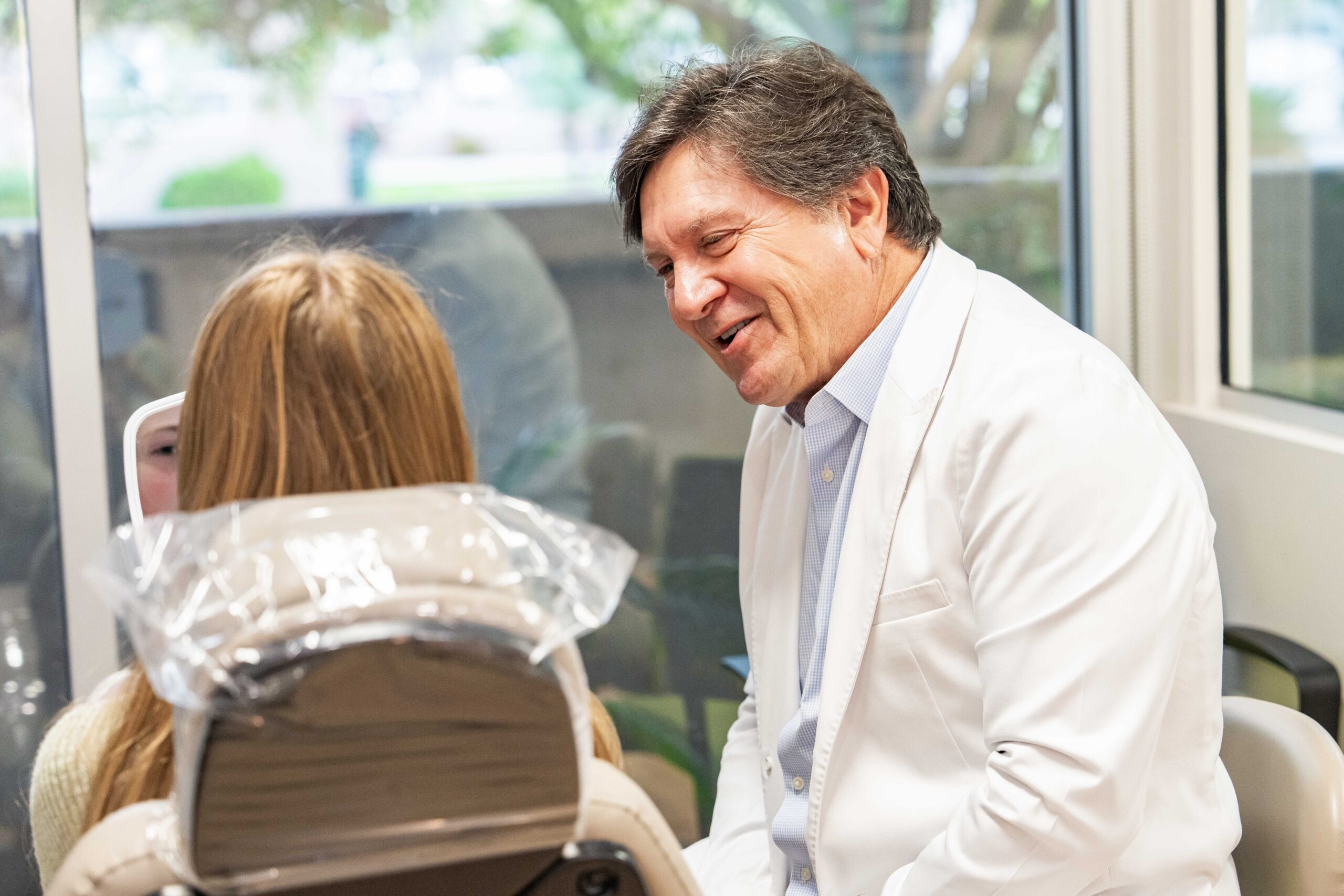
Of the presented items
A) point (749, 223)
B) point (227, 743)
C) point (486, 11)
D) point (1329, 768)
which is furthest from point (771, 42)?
point (227, 743)

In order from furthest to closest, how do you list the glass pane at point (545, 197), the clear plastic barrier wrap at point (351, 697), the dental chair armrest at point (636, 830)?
1. the glass pane at point (545, 197)
2. the dental chair armrest at point (636, 830)
3. the clear plastic barrier wrap at point (351, 697)

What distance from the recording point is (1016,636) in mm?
1218

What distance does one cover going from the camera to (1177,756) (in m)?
1.31

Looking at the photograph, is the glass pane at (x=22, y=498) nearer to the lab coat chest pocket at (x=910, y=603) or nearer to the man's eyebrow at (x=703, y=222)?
the man's eyebrow at (x=703, y=222)

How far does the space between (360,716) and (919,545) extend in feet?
2.59

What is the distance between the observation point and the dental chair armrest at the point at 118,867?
0.76m

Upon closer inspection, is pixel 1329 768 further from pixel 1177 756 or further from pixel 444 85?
pixel 444 85

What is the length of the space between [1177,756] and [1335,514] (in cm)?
57

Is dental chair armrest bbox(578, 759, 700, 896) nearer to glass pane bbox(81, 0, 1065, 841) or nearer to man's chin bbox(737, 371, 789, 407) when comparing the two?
man's chin bbox(737, 371, 789, 407)

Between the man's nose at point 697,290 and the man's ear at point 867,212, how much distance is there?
18cm

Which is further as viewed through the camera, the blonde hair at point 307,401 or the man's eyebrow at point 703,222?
the man's eyebrow at point 703,222

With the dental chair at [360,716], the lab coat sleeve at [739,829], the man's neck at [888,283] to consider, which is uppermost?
the man's neck at [888,283]

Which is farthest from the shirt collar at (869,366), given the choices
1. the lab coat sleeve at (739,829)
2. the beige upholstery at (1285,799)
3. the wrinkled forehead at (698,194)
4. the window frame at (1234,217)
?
the window frame at (1234,217)

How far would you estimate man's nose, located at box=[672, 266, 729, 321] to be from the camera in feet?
4.86
